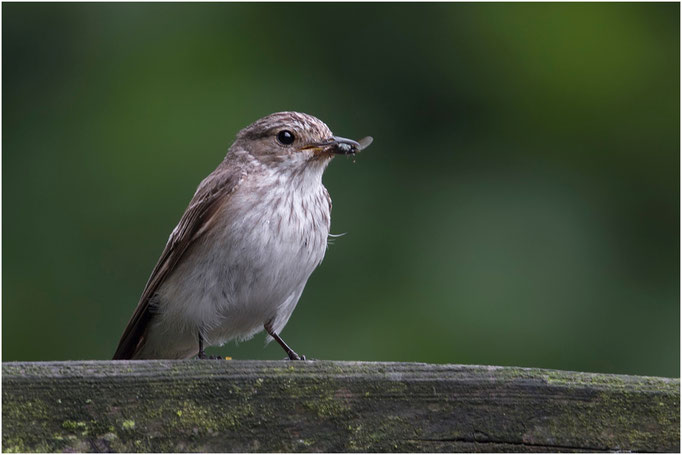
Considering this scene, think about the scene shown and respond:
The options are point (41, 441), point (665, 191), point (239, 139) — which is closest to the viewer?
point (41, 441)

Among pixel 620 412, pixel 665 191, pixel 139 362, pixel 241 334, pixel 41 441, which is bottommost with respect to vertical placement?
pixel 241 334

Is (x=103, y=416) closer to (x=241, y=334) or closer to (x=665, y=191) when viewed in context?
(x=241, y=334)

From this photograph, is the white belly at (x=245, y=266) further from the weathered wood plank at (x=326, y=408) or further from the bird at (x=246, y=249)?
the weathered wood plank at (x=326, y=408)

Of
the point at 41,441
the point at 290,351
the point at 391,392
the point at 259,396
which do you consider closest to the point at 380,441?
the point at 391,392

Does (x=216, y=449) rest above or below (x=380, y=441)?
below

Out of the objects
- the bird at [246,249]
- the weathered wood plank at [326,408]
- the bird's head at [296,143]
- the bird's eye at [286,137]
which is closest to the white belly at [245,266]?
the bird at [246,249]

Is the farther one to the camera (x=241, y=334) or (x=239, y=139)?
(x=239, y=139)

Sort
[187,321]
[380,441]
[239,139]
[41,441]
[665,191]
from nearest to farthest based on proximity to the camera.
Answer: [41,441] → [380,441] → [187,321] → [239,139] → [665,191]
